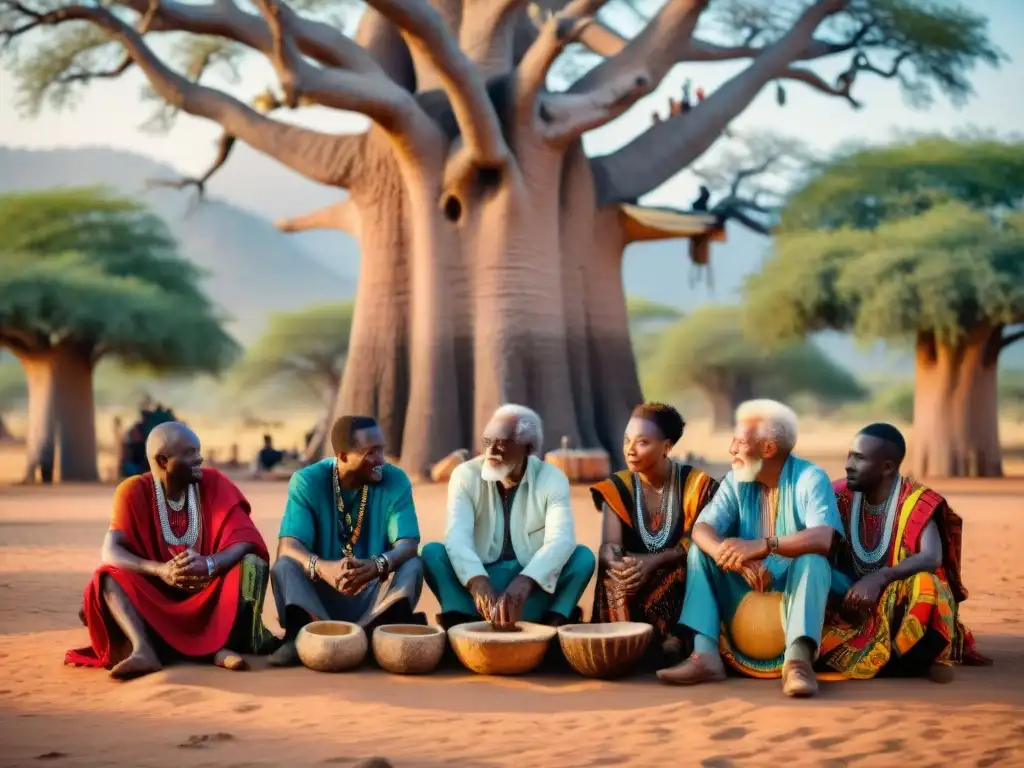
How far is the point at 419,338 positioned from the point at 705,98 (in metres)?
5.17

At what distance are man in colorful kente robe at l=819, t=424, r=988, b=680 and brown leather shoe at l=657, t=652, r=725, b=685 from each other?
0.47m

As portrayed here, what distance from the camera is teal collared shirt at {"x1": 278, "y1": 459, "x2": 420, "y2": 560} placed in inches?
236

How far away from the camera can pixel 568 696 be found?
17.2 feet

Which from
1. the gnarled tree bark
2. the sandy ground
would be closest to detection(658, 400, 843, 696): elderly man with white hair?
the sandy ground

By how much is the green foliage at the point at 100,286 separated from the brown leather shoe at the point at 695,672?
18125 millimetres

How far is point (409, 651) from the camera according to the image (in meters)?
5.49

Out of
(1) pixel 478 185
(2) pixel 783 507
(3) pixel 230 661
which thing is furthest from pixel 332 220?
(2) pixel 783 507

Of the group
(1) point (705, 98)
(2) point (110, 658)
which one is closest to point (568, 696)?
(2) point (110, 658)

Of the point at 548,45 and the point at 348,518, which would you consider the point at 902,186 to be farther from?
the point at 348,518

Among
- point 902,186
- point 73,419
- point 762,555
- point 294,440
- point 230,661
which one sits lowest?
point 230,661

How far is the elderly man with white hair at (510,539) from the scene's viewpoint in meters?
5.78

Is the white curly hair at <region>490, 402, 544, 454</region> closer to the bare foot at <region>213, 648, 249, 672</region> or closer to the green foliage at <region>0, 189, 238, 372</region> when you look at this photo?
the bare foot at <region>213, 648, 249, 672</region>

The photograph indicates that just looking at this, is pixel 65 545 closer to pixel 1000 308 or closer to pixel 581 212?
pixel 581 212

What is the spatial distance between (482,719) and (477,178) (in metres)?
11.9
